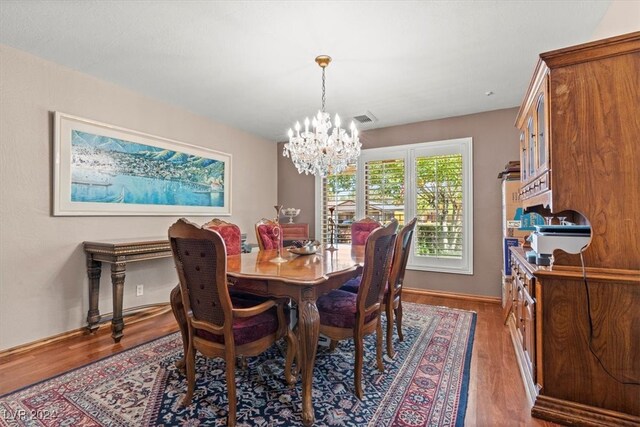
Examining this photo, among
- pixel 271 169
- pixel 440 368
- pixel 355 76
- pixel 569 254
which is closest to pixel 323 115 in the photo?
pixel 355 76

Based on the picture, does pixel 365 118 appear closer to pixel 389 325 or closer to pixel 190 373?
pixel 389 325

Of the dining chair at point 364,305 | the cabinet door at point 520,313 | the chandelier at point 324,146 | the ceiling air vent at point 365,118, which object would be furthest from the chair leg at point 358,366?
the ceiling air vent at point 365,118

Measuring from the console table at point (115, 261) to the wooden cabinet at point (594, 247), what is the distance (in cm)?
316

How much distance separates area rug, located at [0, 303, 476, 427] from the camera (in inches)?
66.7

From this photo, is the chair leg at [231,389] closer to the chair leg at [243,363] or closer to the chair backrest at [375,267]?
the chair leg at [243,363]

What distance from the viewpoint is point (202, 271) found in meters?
1.62

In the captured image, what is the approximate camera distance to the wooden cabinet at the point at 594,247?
154cm

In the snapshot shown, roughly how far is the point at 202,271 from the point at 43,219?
2.15 meters

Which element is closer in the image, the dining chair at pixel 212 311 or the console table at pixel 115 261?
the dining chair at pixel 212 311

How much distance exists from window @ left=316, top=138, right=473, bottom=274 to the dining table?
2.34m

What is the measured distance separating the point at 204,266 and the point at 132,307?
2.41m

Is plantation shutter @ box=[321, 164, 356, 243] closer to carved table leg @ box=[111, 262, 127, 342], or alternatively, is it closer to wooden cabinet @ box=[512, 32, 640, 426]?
carved table leg @ box=[111, 262, 127, 342]

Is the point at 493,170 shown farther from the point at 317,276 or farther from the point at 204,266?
the point at 204,266

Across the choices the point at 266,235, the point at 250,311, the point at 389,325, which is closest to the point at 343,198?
the point at 266,235
